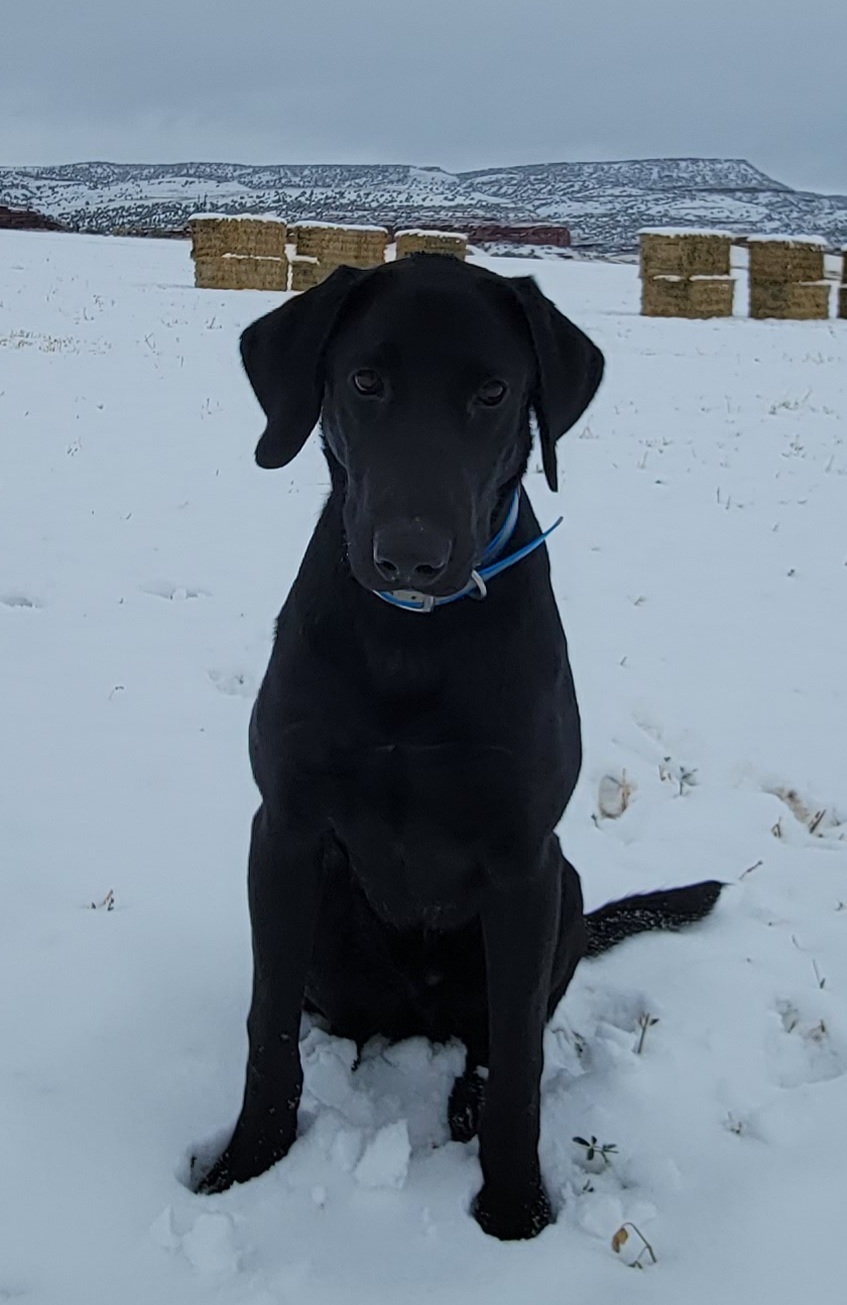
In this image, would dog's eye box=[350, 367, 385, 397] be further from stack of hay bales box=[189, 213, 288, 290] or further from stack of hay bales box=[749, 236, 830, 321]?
stack of hay bales box=[749, 236, 830, 321]

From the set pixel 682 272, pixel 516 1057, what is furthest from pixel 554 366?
pixel 682 272

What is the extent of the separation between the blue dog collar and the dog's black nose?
2.6 inches

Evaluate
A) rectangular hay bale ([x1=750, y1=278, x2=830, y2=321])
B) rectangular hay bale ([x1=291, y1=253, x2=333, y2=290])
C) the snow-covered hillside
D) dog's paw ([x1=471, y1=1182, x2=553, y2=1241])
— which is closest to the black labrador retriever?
dog's paw ([x1=471, y1=1182, x2=553, y2=1241])

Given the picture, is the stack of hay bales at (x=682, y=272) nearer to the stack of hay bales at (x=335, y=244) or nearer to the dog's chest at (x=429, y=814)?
the stack of hay bales at (x=335, y=244)

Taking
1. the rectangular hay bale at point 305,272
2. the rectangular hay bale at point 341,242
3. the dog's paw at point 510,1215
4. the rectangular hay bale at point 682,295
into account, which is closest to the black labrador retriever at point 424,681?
the dog's paw at point 510,1215

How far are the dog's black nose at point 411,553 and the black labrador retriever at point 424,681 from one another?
23mm

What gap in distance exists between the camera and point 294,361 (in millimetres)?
1944

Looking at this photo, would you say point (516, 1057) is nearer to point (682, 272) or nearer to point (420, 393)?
point (420, 393)

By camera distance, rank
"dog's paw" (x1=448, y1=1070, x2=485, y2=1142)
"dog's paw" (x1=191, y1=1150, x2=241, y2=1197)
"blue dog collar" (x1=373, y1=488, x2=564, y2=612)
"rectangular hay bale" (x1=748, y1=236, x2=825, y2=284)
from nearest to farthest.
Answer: "blue dog collar" (x1=373, y1=488, x2=564, y2=612)
"dog's paw" (x1=191, y1=1150, x2=241, y2=1197)
"dog's paw" (x1=448, y1=1070, x2=485, y2=1142)
"rectangular hay bale" (x1=748, y1=236, x2=825, y2=284)

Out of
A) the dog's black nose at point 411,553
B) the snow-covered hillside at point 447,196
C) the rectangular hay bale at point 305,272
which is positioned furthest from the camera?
the snow-covered hillside at point 447,196

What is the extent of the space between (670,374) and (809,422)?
2.31m

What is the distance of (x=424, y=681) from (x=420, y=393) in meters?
0.42

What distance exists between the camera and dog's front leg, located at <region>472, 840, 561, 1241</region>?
1908 mm

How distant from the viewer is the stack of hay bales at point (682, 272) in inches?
614
